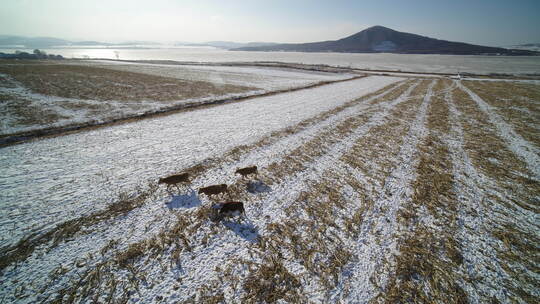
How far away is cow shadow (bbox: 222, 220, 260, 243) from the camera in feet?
15.8

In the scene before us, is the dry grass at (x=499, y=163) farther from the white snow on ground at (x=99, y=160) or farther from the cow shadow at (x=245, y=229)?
the white snow on ground at (x=99, y=160)

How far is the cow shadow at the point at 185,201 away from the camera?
19.2 feet

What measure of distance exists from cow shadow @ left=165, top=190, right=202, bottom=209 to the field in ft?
0.10

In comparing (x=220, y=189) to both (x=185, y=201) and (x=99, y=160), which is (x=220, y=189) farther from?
(x=99, y=160)

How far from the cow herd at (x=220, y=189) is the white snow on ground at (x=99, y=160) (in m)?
1.27

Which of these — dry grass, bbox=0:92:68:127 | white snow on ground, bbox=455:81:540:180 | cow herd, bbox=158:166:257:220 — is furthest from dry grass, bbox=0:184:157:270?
white snow on ground, bbox=455:81:540:180

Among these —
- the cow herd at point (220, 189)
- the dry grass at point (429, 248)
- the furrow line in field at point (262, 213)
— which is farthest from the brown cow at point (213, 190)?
the dry grass at point (429, 248)

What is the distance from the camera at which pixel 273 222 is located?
5254 millimetres

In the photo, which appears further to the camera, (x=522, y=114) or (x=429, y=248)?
(x=522, y=114)

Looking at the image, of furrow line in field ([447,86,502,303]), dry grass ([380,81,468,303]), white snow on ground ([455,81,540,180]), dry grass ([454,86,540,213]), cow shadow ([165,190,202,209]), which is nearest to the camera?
dry grass ([380,81,468,303])

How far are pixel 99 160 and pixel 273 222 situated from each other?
744 centimetres

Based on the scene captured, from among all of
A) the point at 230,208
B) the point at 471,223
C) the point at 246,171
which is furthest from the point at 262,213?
the point at 471,223

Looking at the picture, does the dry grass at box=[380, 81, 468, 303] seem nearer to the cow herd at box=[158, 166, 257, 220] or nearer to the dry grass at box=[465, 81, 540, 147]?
the cow herd at box=[158, 166, 257, 220]

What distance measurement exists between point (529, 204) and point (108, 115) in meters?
20.0
